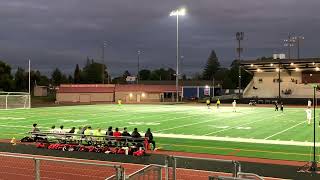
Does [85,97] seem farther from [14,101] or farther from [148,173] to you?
[148,173]

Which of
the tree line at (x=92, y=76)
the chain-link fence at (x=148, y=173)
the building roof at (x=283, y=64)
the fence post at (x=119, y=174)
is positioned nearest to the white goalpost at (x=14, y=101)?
the tree line at (x=92, y=76)

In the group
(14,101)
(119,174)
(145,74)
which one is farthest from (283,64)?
(145,74)

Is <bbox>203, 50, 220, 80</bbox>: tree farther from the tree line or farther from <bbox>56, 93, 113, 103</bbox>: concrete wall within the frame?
<bbox>56, 93, 113, 103</bbox>: concrete wall

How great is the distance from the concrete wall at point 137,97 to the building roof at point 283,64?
18.3 m

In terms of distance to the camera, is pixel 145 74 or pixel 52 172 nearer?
pixel 52 172

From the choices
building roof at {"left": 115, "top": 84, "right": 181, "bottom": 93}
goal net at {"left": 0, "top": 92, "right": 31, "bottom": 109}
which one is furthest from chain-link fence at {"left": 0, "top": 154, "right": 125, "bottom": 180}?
building roof at {"left": 115, "top": 84, "right": 181, "bottom": 93}

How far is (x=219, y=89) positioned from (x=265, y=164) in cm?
10407

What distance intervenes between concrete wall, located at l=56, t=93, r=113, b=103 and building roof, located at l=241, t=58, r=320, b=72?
2670 cm

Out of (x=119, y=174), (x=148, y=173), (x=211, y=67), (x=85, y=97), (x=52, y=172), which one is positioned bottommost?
(x=52, y=172)

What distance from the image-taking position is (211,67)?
173 m

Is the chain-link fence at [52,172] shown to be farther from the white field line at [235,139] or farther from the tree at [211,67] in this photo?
the tree at [211,67]

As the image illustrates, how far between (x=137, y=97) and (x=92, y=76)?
180 ft

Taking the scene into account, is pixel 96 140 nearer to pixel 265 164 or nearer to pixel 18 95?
pixel 265 164

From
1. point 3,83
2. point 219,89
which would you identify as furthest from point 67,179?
point 219,89
